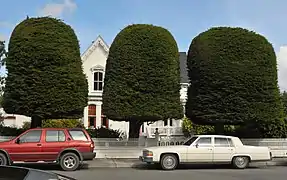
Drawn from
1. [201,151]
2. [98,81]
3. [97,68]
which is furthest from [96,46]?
[201,151]

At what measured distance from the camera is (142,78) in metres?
20.4

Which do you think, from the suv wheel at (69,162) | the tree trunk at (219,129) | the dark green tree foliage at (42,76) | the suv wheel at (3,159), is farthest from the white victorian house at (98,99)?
the suv wheel at (3,159)

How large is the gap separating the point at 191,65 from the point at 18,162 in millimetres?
9948

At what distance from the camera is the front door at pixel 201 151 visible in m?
17.1

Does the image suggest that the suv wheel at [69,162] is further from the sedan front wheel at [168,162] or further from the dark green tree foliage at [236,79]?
the dark green tree foliage at [236,79]

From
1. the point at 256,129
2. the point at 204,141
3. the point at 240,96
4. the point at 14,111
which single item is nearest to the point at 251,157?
the point at 204,141

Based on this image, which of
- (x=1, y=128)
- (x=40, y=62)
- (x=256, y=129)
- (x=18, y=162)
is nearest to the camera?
(x=18, y=162)

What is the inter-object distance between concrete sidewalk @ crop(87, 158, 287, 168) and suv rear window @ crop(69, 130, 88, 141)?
2003 millimetres

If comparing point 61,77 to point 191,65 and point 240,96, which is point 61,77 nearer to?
point 191,65

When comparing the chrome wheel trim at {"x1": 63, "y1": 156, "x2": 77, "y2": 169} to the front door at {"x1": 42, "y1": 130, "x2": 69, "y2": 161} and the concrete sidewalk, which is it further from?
the concrete sidewalk

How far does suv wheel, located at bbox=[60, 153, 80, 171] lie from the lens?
16.3 metres

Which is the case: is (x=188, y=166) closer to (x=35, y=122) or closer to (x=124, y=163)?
(x=124, y=163)

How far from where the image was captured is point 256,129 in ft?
76.9

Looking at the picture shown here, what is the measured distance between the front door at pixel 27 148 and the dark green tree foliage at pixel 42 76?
3732 millimetres
